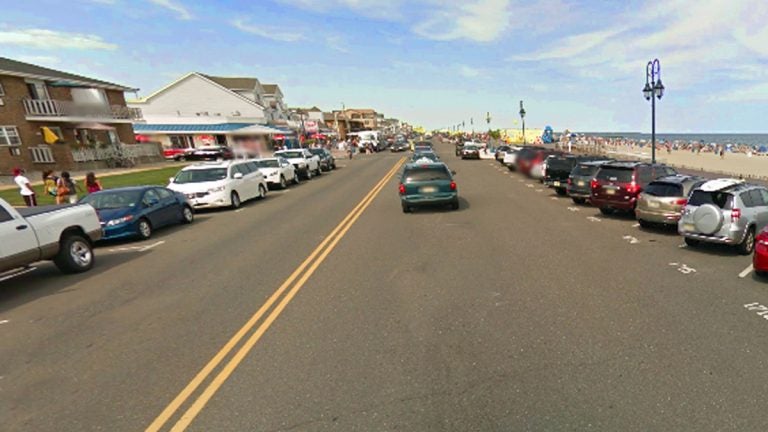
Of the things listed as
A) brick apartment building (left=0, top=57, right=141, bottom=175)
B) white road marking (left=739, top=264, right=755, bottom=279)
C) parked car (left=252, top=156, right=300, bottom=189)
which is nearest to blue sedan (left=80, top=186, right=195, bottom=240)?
parked car (left=252, top=156, right=300, bottom=189)

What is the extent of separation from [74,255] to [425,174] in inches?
340

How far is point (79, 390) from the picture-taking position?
3.62 meters

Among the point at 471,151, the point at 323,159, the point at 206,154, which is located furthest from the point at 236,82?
the point at 471,151

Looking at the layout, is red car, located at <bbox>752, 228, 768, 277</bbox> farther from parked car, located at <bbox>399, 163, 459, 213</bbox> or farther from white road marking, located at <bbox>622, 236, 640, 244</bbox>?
parked car, located at <bbox>399, 163, 459, 213</bbox>

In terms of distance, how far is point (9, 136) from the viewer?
25406 millimetres

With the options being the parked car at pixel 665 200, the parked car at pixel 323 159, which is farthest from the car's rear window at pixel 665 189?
the parked car at pixel 323 159

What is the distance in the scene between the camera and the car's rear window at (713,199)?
23.5 ft

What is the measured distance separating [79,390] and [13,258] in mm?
4313

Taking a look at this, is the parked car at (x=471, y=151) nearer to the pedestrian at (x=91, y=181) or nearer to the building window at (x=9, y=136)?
the pedestrian at (x=91, y=181)

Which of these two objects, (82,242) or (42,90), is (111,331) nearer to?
(82,242)

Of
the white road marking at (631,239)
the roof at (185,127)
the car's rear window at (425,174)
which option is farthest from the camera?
the roof at (185,127)

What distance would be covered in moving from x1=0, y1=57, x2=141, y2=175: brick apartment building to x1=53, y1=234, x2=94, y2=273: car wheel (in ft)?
82.0

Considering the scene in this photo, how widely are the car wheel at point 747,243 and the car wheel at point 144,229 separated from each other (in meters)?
13.1

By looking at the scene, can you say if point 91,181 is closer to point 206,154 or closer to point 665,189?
point 665,189
